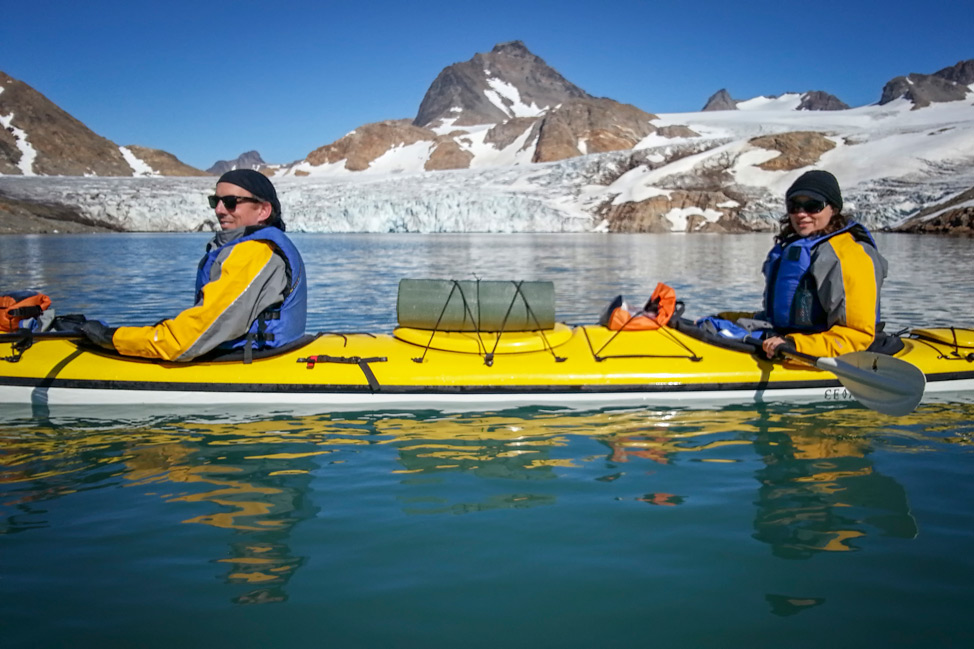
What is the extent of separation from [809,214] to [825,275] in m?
0.44

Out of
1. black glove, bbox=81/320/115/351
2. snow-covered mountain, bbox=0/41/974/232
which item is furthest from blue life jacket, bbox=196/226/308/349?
snow-covered mountain, bbox=0/41/974/232

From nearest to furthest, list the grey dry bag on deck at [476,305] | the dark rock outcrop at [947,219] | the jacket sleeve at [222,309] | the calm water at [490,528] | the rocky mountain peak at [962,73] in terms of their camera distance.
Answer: the calm water at [490,528]
the jacket sleeve at [222,309]
the grey dry bag on deck at [476,305]
the dark rock outcrop at [947,219]
the rocky mountain peak at [962,73]

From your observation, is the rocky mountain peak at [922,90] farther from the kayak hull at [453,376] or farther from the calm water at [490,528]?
the calm water at [490,528]

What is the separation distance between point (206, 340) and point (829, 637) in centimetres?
396

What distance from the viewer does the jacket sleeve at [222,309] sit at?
15.5ft

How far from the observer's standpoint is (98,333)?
5125 mm

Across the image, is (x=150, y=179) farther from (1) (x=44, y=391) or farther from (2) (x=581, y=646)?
(2) (x=581, y=646)

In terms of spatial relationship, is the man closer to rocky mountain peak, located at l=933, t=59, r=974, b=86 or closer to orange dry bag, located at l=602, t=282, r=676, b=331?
orange dry bag, located at l=602, t=282, r=676, b=331

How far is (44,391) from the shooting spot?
16.9ft

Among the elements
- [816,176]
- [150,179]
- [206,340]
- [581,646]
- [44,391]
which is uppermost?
[150,179]

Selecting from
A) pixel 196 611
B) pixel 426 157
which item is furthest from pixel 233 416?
pixel 426 157

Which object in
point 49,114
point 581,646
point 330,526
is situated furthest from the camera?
point 49,114

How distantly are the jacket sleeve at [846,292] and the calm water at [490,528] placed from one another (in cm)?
56

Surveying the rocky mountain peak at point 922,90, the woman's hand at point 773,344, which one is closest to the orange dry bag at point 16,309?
the woman's hand at point 773,344
